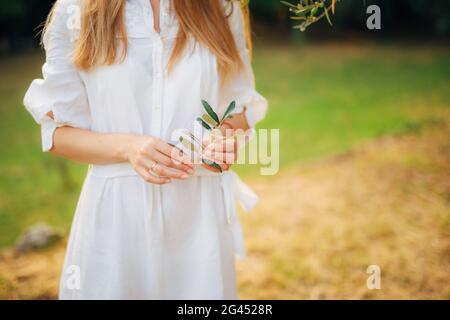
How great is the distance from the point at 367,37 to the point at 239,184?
1378 centimetres

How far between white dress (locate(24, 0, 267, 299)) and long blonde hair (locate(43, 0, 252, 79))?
0.09 feet

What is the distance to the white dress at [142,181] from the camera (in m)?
1.48

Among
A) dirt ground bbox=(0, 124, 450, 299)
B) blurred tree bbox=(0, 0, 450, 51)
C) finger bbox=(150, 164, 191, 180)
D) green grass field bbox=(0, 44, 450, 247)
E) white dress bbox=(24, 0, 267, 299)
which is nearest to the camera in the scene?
finger bbox=(150, 164, 191, 180)

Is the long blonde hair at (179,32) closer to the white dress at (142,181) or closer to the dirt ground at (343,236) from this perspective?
the white dress at (142,181)

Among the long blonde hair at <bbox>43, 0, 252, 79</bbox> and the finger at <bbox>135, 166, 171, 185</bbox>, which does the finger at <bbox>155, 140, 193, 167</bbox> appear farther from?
the long blonde hair at <bbox>43, 0, 252, 79</bbox>

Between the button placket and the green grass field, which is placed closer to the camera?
the button placket

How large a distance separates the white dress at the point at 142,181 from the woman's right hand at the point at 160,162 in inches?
4.9

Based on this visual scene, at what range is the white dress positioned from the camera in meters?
1.48

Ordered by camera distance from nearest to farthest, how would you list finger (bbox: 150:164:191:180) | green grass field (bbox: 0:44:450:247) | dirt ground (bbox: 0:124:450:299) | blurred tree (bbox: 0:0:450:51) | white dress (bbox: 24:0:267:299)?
1. finger (bbox: 150:164:191:180)
2. white dress (bbox: 24:0:267:299)
3. dirt ground (bbox: 0:124:450:299)
4. green grass field (bbox: 0:44:450:247)
5. blurred tree (bbox: 0:0:450:51)

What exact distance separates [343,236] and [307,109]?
4.46m

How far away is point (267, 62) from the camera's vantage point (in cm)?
1200

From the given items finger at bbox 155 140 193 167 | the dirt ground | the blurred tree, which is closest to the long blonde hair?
finger at bbox 155 140 193 167
